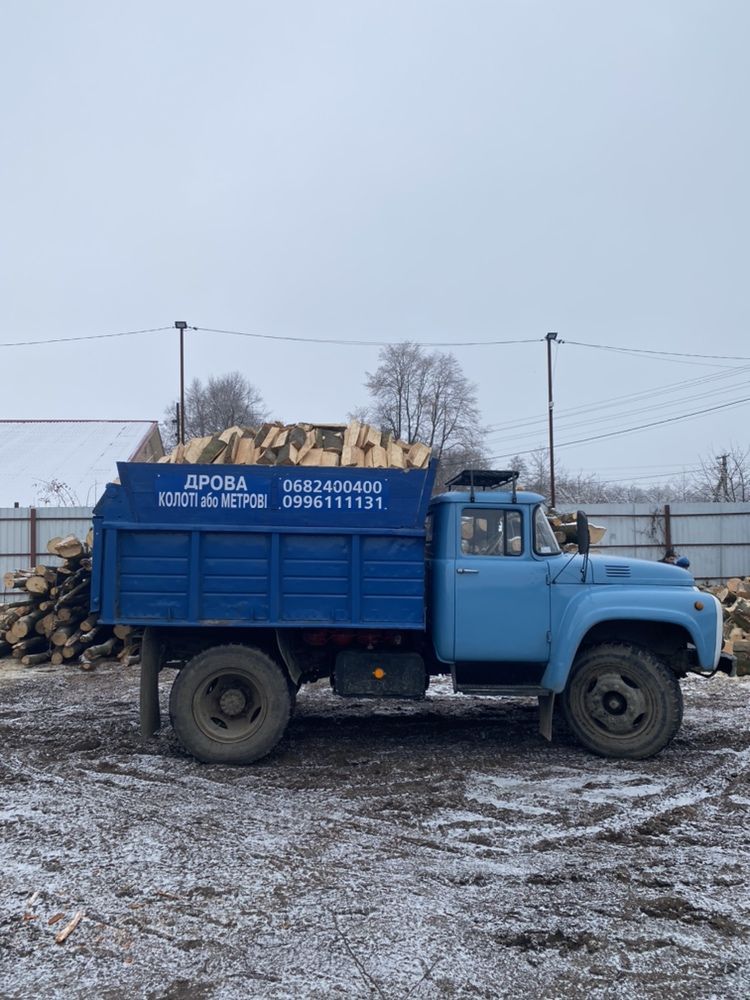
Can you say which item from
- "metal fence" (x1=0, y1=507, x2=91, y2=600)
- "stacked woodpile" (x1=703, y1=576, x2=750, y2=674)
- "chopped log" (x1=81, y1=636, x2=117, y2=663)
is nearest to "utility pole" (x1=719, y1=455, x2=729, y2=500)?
"stacked woodpile" (x1=703, y1=576, x2=750, y2=674)

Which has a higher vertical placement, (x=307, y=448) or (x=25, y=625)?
(x=307, y=448)

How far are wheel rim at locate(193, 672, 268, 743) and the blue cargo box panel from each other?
0.61 m

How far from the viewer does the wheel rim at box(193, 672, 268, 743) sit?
6.94 metres

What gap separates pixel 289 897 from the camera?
4.35 metres

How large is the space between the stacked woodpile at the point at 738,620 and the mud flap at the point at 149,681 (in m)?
8.26

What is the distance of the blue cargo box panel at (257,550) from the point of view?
6.86 m

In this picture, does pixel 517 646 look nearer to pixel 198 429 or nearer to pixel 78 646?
pixel 78 646

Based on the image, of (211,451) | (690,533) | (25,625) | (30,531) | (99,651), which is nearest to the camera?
(211,451)

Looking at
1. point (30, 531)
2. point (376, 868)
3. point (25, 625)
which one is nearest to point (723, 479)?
point (30, 531)

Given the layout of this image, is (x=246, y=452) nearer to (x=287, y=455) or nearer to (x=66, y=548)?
(x=287, y=455)

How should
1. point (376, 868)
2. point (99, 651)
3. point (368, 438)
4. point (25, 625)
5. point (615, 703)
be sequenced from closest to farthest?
point (376, 868) < point (615, 703) < point (368, 438) < point (99, 651) < point (25, 625)

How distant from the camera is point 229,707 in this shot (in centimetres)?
696

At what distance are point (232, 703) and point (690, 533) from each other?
17452 millimetres

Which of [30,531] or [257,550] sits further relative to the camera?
[30,531]
